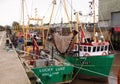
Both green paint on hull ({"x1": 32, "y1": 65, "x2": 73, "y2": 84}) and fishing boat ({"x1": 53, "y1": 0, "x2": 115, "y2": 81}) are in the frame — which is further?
fishing boat ({"x1": 53, "y1": 0, "x2": 115, "y2": 81})

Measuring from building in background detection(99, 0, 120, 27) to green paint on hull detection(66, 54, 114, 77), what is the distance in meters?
37.9

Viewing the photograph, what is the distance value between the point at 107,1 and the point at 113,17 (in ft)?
18.1

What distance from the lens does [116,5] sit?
63188mm

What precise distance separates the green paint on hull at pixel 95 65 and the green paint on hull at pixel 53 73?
10.2 ft

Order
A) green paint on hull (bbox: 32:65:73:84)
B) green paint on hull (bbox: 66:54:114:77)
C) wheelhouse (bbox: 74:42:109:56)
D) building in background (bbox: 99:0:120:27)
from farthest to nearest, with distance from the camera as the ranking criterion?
building in background (bbox: 99:0:120:27) → wheelhouse (bbox: 74:42:109:56) → green paint on hull (bbox: 66:54:114:77) → green paint on hull (bbox: 32:65:73:84)

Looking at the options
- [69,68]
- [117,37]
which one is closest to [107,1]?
[117,37]

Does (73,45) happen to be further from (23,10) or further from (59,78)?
(23,10)

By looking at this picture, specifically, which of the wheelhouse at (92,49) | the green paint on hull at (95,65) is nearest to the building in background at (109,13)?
the wheelhouse at (92,49)

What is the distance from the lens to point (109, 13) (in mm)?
65688

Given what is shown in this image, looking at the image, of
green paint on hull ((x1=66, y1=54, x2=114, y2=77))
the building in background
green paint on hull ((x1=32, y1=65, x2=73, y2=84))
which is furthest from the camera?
the building in background

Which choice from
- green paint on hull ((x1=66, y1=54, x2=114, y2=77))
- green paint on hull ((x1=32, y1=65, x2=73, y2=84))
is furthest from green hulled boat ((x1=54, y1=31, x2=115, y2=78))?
green paint on hull ((x1=32, y1=65, x2=73, y2=84))

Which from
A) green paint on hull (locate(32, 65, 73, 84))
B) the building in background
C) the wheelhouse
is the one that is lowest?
green paint on hull (locate(32, 65, 73, 84))

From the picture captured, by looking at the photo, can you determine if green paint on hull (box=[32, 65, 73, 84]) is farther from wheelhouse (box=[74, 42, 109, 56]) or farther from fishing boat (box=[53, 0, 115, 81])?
wheelhouse (box=[74, 42, 109, 56])

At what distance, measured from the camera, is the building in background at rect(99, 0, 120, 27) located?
205ft
